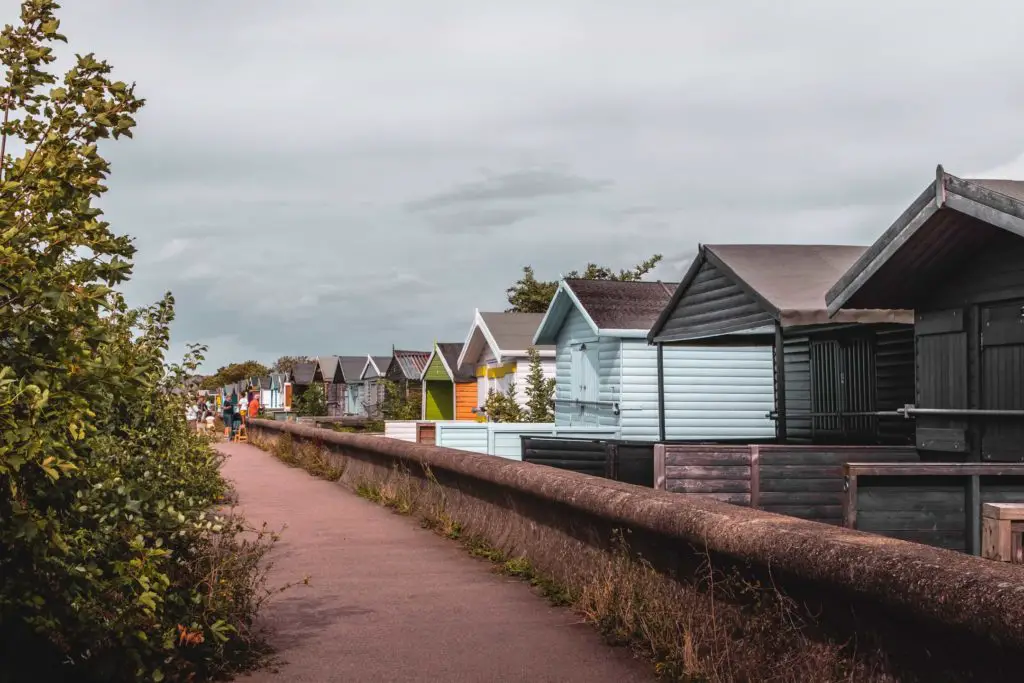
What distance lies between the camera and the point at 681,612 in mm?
5395

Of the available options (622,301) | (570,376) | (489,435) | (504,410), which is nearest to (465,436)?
(489,435)

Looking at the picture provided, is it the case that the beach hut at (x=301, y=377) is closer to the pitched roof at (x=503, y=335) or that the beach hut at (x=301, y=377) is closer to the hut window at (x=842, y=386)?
the pitched roof at (x=503, y=335)

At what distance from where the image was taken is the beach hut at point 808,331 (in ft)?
47.9

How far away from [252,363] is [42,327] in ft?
527

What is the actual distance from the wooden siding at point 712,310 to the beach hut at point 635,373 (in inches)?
262

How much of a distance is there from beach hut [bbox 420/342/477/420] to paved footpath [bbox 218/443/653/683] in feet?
116

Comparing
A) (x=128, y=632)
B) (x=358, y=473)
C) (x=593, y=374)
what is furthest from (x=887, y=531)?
(x=593, y=374)

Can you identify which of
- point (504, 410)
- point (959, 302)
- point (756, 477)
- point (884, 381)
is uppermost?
point (959, 302)

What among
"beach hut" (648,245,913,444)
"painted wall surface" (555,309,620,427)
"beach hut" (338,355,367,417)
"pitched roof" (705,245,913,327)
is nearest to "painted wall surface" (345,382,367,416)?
"beach hut" (338,355,367,417)

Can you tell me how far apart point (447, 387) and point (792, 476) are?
4318 centimetres

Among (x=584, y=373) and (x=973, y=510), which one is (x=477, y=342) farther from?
(x=973, y=510)

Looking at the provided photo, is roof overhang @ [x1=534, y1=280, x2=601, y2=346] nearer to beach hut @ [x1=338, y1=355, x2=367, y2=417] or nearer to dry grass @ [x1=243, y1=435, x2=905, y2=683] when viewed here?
dry grass @ [x1=243, y1=435, x2=905, y2=683]

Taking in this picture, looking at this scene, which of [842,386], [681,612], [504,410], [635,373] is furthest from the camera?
[504,410]

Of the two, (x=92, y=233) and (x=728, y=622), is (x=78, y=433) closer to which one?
(x=92, y=233)
